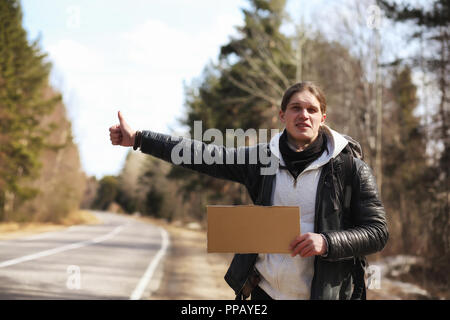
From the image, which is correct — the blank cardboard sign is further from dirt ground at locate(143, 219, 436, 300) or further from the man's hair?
dirt ground at locate(143, 219, 436, 300)

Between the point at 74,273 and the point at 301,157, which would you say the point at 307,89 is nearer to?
the point at 301,157

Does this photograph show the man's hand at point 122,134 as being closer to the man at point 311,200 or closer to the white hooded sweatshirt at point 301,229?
the man at point 311,200

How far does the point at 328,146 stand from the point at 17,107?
31265mm

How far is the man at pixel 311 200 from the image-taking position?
2.34 meters

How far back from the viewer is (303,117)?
2.51 meters

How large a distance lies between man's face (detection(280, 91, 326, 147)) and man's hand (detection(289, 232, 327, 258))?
0.55 metres

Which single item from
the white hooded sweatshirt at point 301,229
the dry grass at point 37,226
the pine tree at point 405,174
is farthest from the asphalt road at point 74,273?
the dry grass at point 37,226

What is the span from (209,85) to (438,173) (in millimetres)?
23607

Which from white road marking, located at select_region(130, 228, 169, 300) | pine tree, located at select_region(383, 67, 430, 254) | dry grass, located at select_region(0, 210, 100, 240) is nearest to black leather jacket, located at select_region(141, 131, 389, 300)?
white road marking, located at select_region(130, 228, 169, 300)

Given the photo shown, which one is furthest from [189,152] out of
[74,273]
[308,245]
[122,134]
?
[74,273]
